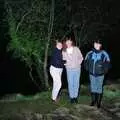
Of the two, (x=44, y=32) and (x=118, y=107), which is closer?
(x=118, y=107)

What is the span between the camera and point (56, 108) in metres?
Answer: 10.5

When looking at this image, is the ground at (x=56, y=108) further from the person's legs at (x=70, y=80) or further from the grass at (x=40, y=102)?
the person's legs at (x=70, y=80)

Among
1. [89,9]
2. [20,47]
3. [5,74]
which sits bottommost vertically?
[5,74]

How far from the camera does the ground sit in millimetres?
9852

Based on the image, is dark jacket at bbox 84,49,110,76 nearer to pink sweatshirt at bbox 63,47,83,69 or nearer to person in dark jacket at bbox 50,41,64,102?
pink sweatshirt at bbox 63,47,83,69

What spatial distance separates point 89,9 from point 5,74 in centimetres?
404

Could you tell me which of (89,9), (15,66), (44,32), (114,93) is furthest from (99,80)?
(15,66)

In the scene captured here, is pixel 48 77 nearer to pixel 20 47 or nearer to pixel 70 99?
pixel 20 47

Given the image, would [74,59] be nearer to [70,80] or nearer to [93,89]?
[70,80]

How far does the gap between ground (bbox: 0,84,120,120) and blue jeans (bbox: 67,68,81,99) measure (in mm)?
283

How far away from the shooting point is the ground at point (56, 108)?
9.85m

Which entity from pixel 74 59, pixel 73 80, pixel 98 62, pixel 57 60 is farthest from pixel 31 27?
pixel 98 62

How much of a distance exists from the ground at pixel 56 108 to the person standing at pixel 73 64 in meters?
0.39

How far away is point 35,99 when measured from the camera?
37.8 ft
